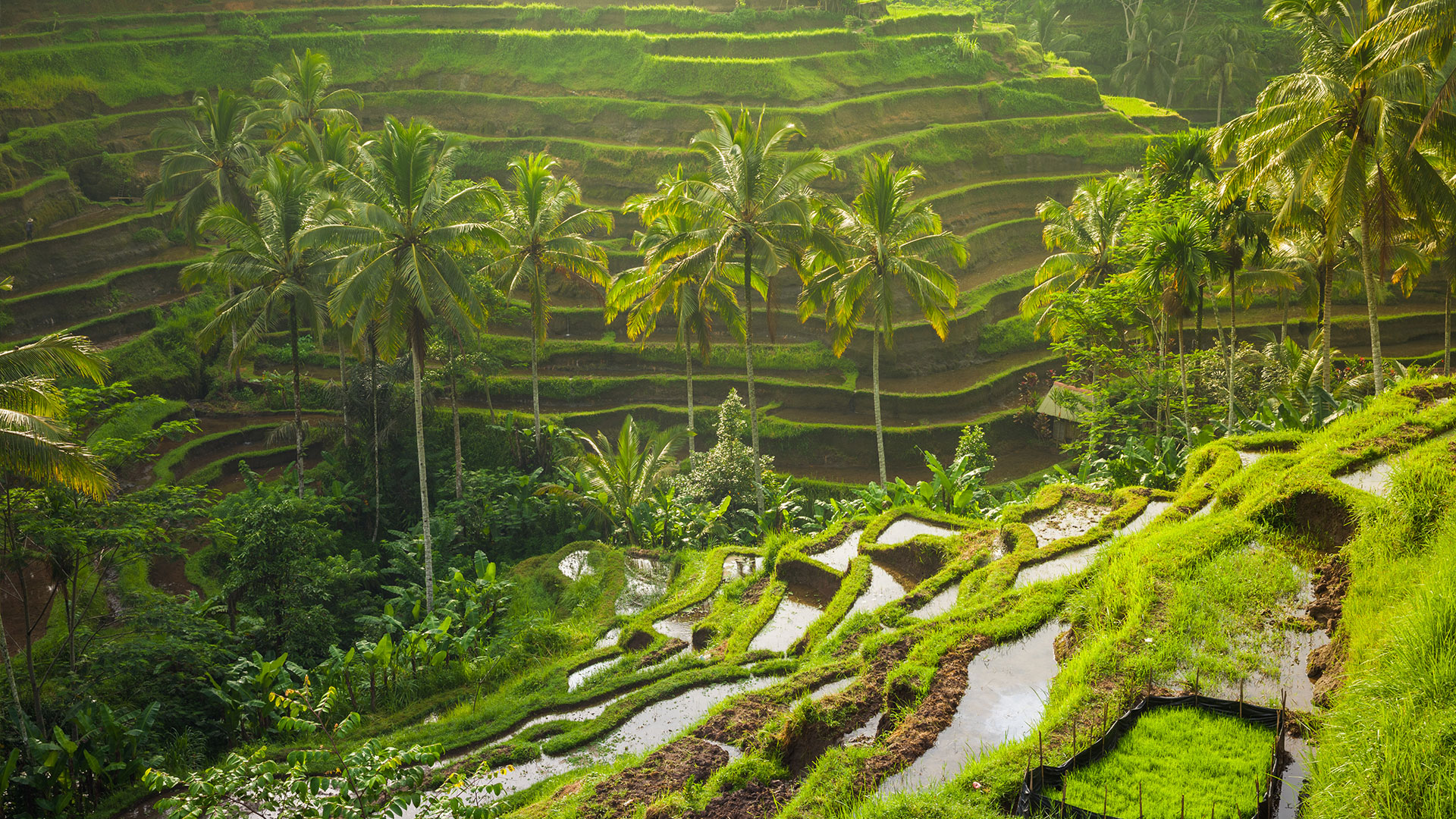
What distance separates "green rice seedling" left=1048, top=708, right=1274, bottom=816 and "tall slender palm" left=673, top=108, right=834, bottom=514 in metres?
12.3

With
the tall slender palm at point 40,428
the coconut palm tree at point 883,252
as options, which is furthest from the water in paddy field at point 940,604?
the tall slender palm at point 40,428

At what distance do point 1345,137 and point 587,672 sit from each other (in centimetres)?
1466

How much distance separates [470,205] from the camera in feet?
56.2

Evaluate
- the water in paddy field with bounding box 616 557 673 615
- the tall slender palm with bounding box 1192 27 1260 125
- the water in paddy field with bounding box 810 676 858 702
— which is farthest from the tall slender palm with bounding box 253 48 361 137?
the tall slender palm with bounding box 1192 27 1260 125

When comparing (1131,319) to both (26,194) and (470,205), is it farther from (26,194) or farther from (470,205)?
(26,194)

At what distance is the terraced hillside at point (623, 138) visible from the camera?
92.3 feet

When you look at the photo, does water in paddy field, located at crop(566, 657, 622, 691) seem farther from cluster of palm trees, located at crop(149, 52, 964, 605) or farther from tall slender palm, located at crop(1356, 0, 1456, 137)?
tall slender palm, located at crop(1356, 0, 1456, 137)

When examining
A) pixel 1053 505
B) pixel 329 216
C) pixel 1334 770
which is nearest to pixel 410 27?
pixel 329 216

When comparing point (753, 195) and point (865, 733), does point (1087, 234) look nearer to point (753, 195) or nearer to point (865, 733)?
point (753, 195)

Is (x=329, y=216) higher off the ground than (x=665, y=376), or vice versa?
(x=329, y=216)

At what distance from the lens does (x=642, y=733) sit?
1023cm

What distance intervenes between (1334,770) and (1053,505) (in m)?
8.76

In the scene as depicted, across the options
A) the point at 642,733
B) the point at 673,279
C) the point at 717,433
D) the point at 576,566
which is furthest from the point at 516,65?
the point at 642,733

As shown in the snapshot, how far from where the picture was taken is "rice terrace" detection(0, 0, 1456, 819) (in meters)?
7.96
